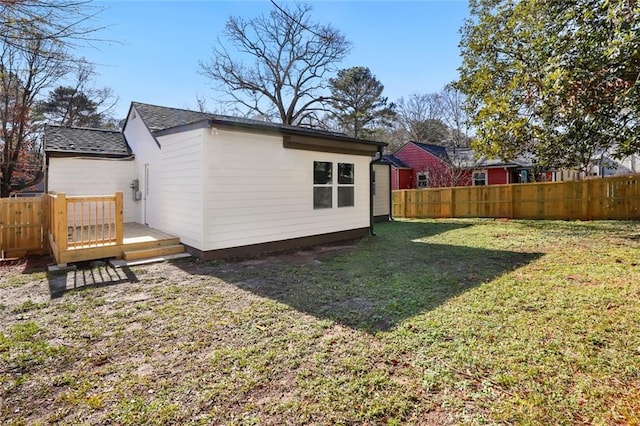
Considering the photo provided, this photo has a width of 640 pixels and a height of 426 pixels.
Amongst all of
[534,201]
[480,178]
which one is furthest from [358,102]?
[534,201]

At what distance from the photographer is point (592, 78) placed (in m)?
4.50

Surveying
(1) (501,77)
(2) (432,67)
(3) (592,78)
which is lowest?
(3) (592,78)

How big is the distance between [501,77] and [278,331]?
1151cm

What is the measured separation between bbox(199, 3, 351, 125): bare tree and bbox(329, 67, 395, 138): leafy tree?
1.05 metres

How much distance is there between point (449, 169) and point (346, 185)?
13033mm

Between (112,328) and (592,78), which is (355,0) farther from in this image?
(112,328)

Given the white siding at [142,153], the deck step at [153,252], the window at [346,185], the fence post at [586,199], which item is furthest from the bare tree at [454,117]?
the deck step at [153,252]

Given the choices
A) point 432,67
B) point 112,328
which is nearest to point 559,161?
point 432,67

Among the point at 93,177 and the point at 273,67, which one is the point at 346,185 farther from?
the point at 273,67

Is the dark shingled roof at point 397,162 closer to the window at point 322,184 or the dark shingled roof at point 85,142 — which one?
the window at point 322,184

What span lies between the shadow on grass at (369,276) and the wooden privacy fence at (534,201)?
280 inches

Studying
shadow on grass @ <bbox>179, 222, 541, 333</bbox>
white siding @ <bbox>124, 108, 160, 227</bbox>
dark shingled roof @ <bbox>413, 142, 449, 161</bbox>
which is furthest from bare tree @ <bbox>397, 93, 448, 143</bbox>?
shadow on grass @ <bbox>179, 222, 541, 333</bbox>

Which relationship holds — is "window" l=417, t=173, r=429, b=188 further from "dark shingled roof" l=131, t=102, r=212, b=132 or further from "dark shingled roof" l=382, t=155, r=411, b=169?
"dark shingled roof" l=131, t=102, r=212, b=132

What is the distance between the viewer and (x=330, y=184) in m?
8.98
